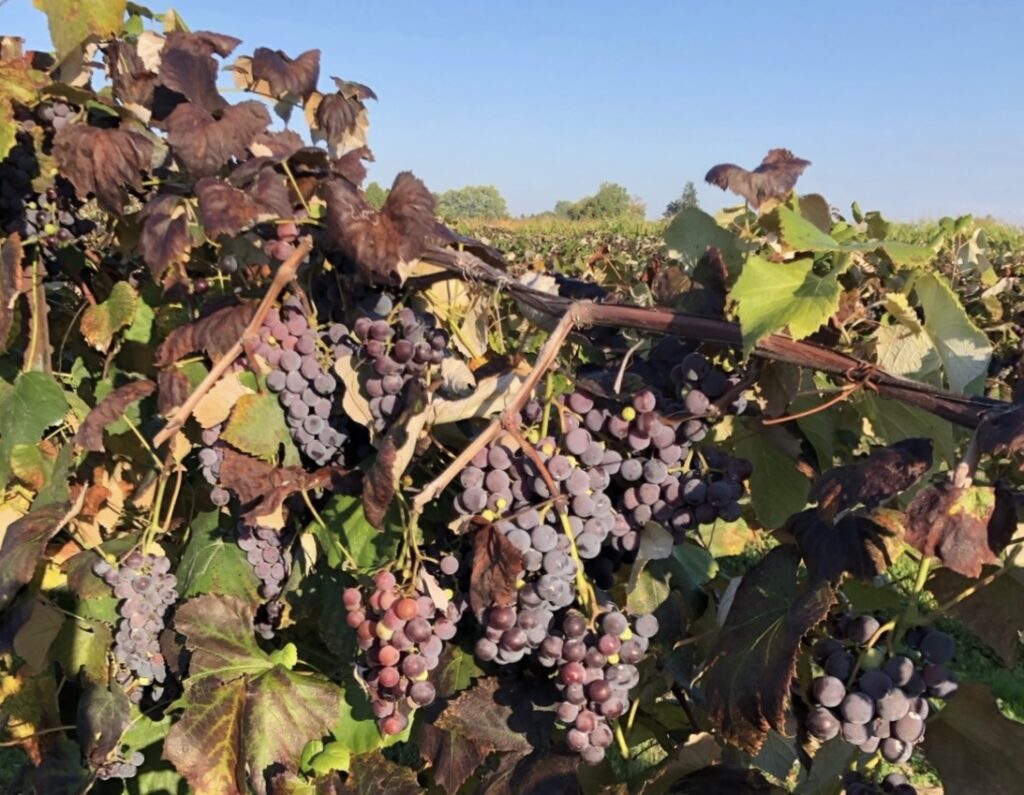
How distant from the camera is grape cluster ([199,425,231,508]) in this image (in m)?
1.63

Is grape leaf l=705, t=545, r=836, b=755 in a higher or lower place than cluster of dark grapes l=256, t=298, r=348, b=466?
lower

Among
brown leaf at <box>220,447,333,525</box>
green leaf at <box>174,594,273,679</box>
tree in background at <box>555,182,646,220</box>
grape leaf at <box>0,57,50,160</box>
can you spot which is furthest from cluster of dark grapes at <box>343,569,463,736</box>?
tree in background at <box>555,182,646,220</box>

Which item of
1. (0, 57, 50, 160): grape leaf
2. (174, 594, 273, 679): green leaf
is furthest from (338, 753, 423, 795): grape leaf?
(0, 57, 50, 160): grape leaf

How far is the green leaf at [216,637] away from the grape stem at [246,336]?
40 cm

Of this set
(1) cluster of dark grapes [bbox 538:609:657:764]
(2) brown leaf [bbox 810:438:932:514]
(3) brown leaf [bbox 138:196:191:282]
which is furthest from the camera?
(3) brown leaf [bbox 138:196:191:282]

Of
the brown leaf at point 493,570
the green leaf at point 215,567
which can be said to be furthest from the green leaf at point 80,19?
the brown leaf at point 493,570

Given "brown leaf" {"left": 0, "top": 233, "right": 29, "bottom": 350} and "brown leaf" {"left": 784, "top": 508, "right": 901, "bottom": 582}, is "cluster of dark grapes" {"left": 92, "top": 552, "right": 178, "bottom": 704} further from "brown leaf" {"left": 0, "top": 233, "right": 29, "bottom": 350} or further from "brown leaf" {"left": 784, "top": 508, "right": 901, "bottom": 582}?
"brown leaf" {"left": 784, "top": 508, "right": 901, "bottom": 582}

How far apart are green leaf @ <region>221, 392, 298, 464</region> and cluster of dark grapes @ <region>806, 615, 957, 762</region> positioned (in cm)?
104

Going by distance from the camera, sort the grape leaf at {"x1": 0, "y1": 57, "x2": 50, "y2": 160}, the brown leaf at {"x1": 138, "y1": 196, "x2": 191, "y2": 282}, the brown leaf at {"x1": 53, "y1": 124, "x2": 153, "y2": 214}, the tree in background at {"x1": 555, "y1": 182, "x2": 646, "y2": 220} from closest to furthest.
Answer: the brown leaf at {"x1": 138, "y1": 196, "x2": 191, "y2": 282} → the brown leaf at {"x1": 53, "y1": 124, "x2": 153, "y2": 214} → the grape leaf at {"x1": 0, "y1": 57, "x2": 50, "y2": 160} → the tree in background at {"x1": 555, "y1": 182, "x2": 646, "y2": 220}

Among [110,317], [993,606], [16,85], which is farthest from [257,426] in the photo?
[993,606]

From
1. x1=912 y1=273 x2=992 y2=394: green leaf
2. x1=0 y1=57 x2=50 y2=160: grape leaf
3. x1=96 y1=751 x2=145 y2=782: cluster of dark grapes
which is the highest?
x1=0 y1=57 x2=50 y2=160: grape leaf

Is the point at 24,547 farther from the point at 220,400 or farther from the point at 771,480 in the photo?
the point at 771,480

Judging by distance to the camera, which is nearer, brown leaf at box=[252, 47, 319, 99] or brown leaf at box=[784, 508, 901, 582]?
brown leaf at box=[784, 508, 901, 582]

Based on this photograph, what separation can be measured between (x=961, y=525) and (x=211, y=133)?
1316 mm
